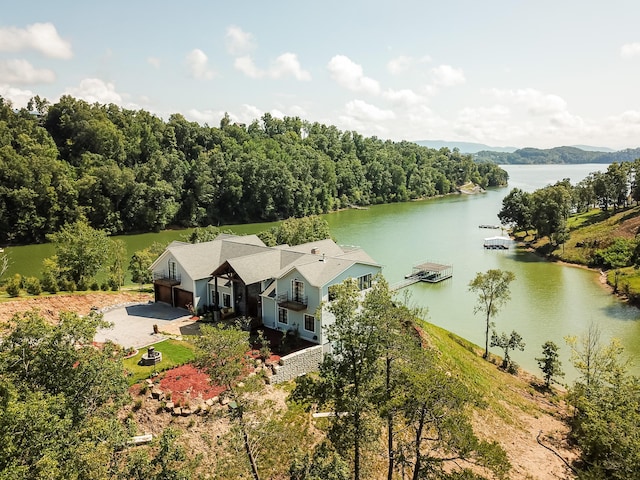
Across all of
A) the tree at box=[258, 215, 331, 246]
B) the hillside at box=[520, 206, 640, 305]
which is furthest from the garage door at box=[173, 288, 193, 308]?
the hillside at box=[520, 206, 640, 305]

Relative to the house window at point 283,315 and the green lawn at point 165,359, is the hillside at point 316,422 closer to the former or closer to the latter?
the green lawn at point 165,359

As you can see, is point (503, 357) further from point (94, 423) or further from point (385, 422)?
point (94, 423)

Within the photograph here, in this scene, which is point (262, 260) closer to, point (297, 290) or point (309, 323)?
point (297, 290)

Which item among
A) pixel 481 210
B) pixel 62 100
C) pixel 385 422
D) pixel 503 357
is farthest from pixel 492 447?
pixel 481 210

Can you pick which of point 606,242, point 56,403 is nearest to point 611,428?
point 56,403

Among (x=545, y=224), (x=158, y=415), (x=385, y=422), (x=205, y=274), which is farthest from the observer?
(x=545, y=224)

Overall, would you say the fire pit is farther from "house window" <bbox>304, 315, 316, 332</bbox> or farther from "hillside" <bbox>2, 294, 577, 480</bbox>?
"house window" <bbox>304, 315, 316, 332</bbox>
